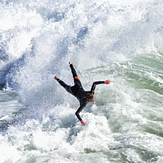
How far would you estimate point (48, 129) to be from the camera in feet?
15.6

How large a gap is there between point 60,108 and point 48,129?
1.31 m

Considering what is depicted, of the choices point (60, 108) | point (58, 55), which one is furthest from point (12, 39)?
point (60, 108)

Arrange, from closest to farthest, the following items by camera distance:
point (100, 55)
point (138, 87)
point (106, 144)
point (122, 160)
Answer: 1. point (122, 160)
2. point (106, 144)
3. point (138, 87)
4. point (100, 55)

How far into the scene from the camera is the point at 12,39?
516 inches

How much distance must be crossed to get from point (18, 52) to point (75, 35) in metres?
4.41

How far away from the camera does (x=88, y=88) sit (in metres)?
6.91

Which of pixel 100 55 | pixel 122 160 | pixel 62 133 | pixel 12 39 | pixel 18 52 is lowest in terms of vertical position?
pixel 122 160

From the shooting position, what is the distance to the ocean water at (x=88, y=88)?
3.74 metres

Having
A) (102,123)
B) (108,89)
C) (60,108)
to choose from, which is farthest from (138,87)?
(60,108)

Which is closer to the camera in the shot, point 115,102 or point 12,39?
point 115,102

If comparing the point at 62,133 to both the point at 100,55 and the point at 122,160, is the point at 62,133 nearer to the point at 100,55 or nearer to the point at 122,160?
the point at 122,160

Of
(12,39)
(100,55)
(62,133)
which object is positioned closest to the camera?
(62,133)

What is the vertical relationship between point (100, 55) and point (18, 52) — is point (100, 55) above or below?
below

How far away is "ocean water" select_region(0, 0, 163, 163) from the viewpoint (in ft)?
12.3
